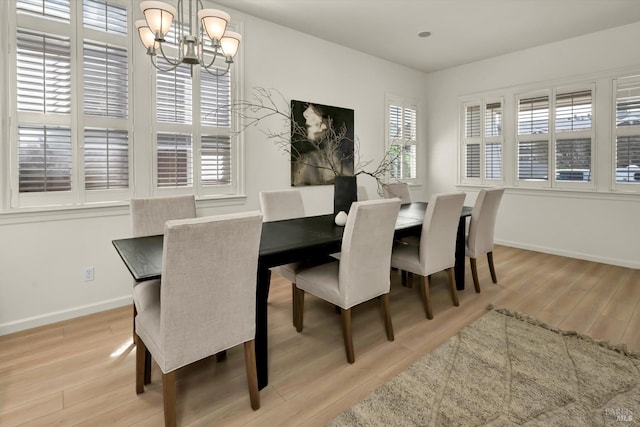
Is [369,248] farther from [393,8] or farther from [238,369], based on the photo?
[393,8]

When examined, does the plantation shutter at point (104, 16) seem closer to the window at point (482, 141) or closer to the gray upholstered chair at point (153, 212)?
the gray upholstered chair at point (153, 212)

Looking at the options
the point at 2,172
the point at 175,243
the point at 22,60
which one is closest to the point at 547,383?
the point at 175,243

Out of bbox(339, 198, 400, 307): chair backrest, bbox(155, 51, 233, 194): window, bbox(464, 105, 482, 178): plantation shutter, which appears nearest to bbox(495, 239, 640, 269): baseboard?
bbox(464, 105, 482, 178): plantation shutter

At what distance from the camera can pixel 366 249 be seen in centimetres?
219

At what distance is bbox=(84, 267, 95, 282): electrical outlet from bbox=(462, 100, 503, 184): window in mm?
5280

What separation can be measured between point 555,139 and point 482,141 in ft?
3.29

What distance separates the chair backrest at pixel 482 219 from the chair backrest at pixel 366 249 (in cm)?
133

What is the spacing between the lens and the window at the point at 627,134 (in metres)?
4.08

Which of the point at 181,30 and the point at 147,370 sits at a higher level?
the point at 181,30

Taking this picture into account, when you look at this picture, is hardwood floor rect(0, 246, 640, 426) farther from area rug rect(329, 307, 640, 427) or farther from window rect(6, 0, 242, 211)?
window rect(6, 0, 242, 211)

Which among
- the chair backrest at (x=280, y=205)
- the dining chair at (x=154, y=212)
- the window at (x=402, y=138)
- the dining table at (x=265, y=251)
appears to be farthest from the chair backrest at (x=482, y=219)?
the dining chair at (x=154, y=212)

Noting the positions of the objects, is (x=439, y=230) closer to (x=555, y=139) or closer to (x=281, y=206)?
(x=281, y=206)

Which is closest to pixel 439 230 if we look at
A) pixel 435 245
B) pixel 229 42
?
pixel 435 245

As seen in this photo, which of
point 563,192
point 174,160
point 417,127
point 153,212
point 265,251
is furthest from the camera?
point 417,127
